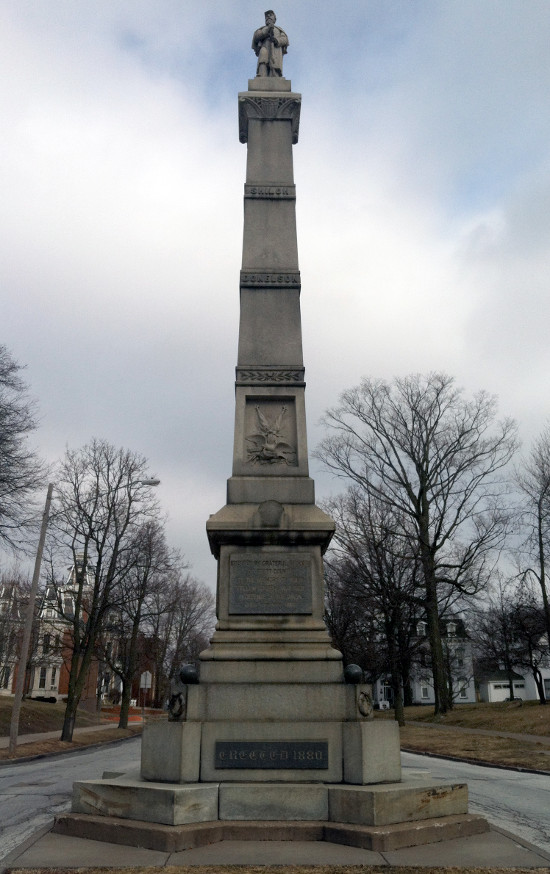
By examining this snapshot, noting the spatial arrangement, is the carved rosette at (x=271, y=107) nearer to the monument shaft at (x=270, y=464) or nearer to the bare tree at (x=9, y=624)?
the monument shaft at (x=270, y=464)

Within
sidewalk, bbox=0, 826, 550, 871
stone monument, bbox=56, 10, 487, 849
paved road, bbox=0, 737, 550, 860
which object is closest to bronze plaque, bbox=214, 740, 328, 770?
stone monument, bbox=56, 10, 487, 849

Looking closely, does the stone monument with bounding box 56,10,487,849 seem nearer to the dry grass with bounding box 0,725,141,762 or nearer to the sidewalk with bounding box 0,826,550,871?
the sidewalk with bounding box 0,826,550,871

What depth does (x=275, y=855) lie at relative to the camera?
600 centimetres

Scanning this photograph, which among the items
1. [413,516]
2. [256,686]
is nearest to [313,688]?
[256,686]

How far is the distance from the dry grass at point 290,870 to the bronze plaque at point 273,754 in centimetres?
193

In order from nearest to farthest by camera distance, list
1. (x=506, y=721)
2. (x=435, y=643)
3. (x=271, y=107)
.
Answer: (x=271, y=107) < (x=506, y=721) < (x=435, y=643)

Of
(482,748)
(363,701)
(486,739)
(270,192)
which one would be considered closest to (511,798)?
(363,701)

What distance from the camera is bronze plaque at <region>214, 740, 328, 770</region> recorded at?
7.53m

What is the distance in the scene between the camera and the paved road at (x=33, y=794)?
7.51m

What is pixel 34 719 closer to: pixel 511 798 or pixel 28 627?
pixel 28 627

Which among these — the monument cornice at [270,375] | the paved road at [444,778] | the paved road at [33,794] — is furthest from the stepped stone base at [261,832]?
the monument cornice at [270,375]

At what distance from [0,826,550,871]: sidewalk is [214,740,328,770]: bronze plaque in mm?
1028

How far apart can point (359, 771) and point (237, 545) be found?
10.1 feet

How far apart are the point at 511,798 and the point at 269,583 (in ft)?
17.4
